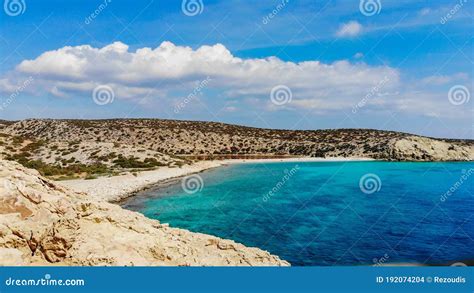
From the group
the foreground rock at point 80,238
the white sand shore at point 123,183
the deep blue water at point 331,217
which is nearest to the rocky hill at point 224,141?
the white sand shore at point 123,183

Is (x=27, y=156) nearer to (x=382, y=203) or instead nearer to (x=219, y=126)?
(x=382, y=203)

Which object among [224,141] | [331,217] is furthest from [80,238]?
[224,141]

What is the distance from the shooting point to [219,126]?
10738cm

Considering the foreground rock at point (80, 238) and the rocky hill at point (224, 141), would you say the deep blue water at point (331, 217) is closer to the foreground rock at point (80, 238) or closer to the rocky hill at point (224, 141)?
the foreground rock at point (80, 238)

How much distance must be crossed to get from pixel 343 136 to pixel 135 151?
60614mm

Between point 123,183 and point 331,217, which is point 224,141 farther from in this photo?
point 331,217

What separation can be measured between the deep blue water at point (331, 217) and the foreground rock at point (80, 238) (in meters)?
6.51

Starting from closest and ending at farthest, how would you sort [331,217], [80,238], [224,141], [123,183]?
[80,238] < [331,217] < [123,183] < [224,141]

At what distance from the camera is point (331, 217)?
2595 centimetres

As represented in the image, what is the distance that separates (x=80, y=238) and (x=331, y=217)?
1905cm

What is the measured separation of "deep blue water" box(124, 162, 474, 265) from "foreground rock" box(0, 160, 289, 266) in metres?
6.51

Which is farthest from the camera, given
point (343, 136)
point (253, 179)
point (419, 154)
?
point (343, 136)

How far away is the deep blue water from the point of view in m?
18.0

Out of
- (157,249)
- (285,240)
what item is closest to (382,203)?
(285,240)
